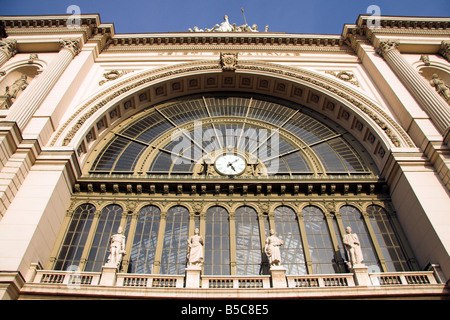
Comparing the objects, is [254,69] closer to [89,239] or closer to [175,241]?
[175,241]

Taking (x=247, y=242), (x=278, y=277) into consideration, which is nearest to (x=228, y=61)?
(x=247, y=242)

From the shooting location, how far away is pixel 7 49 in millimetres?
24531

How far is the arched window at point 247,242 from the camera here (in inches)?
637

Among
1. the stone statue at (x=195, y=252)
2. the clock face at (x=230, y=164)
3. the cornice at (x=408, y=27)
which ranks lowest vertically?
the stone statue at (x=195, y=252)

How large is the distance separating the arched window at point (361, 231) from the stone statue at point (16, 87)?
18368mm

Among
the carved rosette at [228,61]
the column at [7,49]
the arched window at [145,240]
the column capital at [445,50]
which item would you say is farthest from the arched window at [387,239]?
the column at [7,49]

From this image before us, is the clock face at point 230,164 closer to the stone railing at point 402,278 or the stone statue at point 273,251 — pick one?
the stone statue at point 273,251

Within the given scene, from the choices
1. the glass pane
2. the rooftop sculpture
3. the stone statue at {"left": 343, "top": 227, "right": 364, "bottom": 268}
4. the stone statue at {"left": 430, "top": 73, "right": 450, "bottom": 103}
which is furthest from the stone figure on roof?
the stone statue at {"left": 343, "top": 227, "right": 364, "bottom": 268}

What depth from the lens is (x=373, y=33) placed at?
26.5 meters

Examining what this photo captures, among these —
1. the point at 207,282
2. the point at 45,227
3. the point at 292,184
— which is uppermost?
the point at 292,184

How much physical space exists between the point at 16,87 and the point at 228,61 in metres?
12.8

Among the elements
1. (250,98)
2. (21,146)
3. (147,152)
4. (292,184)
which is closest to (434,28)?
(250,98)
